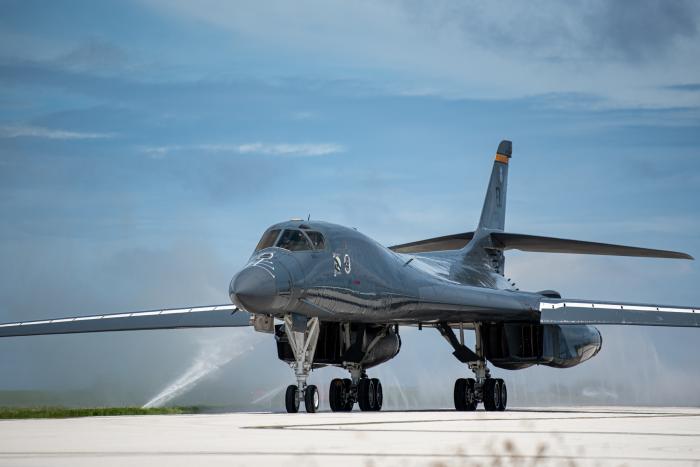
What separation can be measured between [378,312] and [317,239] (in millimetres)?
2468

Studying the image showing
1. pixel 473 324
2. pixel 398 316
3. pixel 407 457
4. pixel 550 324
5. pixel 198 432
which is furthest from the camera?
pixel 473 324

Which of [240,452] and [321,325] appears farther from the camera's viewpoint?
[321,325]

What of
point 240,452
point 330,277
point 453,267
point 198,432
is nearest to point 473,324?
point 453,267

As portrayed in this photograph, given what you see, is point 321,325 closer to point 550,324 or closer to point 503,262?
point 550,324

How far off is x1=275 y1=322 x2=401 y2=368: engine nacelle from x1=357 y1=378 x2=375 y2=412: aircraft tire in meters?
0.89

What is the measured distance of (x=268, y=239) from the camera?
60.4ft

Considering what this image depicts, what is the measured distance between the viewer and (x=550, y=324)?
2372cm

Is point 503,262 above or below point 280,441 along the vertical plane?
above

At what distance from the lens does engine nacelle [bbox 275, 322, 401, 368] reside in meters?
21.3

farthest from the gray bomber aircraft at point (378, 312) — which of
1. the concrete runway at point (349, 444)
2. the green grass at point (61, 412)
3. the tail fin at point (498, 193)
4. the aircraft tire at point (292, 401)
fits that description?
the concrete runway at point (349, 444)

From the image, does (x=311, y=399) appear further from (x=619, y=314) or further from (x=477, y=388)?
(x=619, y=314)

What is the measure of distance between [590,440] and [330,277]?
981 centimetres

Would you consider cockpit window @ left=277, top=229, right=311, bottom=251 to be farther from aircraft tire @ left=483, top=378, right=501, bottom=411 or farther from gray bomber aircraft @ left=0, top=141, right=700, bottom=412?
aircraft tire @ left=483, top=378, right=501, bottom=411

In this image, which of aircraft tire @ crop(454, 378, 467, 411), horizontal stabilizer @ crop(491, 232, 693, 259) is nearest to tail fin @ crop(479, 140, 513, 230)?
horizontal stabilizer @ crop(491, 232, 693, 259)
